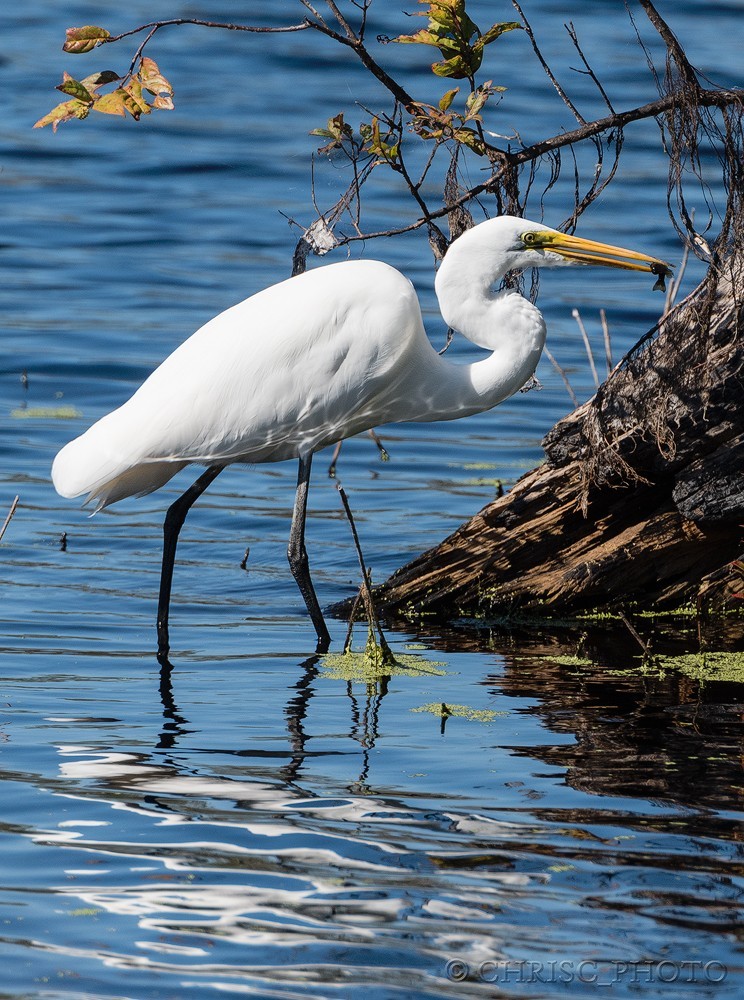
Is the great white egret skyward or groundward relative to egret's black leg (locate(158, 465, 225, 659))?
skyward

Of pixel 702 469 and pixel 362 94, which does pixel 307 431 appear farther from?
pixel 362 94

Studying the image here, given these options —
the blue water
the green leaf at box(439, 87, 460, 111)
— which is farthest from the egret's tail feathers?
the green leaf at box(439, 87, 460, 111)

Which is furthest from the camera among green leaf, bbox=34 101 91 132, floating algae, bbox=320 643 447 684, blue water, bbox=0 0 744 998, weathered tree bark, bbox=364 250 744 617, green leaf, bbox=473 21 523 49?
weathered tree bark, bbox=364 250 744 617

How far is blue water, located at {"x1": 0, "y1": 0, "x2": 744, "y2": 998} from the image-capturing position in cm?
305

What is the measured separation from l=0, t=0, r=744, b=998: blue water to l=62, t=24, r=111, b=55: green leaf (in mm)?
890

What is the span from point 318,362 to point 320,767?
6.38 ft

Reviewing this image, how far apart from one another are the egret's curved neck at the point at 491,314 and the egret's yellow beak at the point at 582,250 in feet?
0.55

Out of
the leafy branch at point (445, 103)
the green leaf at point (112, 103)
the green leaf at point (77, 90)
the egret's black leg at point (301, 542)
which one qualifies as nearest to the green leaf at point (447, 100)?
the leafy branch at point (445, 103)

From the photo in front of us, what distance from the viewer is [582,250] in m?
5.51

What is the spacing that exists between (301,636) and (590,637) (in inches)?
45.7

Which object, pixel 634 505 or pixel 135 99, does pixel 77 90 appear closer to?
pixel 135 99

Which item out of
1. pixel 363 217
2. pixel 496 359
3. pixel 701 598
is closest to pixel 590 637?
pixel 701 598

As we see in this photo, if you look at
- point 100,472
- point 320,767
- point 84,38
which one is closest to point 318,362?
point 100,472

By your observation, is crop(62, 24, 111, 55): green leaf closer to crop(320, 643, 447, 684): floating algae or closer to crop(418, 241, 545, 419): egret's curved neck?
crop(418, 241, 545, 419): egret's curved neck
